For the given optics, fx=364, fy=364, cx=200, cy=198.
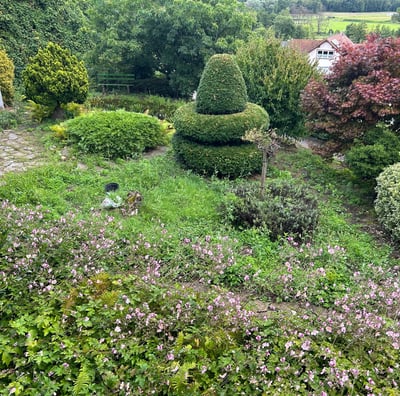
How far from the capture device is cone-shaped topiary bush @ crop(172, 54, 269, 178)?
6.42 m

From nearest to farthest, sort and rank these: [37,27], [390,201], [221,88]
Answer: [390,201], [221,88], [37,27]

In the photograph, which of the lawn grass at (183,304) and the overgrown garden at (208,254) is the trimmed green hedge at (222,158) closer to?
the overgrown garden at (208,254)

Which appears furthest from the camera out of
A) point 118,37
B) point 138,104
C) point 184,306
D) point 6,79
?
point 118,37

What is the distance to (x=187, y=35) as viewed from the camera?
42.1 feet

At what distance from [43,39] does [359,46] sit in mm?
11881

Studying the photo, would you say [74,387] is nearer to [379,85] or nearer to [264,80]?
[379,85]

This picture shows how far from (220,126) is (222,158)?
1.83 feet

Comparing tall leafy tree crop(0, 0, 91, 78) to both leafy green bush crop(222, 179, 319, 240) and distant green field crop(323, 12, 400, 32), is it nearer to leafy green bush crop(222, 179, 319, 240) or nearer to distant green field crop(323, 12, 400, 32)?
leafy green bush crop(222, 179, 319, 240)

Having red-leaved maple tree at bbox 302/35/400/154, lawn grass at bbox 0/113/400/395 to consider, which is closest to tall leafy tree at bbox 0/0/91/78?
lawn grass at bbox 0/113/400/395

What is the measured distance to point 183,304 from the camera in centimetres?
305

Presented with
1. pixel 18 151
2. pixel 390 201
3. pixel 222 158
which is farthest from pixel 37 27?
pixel 390 201

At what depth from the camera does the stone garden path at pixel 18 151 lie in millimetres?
6361

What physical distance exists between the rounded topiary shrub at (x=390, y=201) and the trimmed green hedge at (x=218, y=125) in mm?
2229

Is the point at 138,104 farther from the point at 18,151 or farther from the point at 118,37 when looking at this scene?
the point at 18,151
